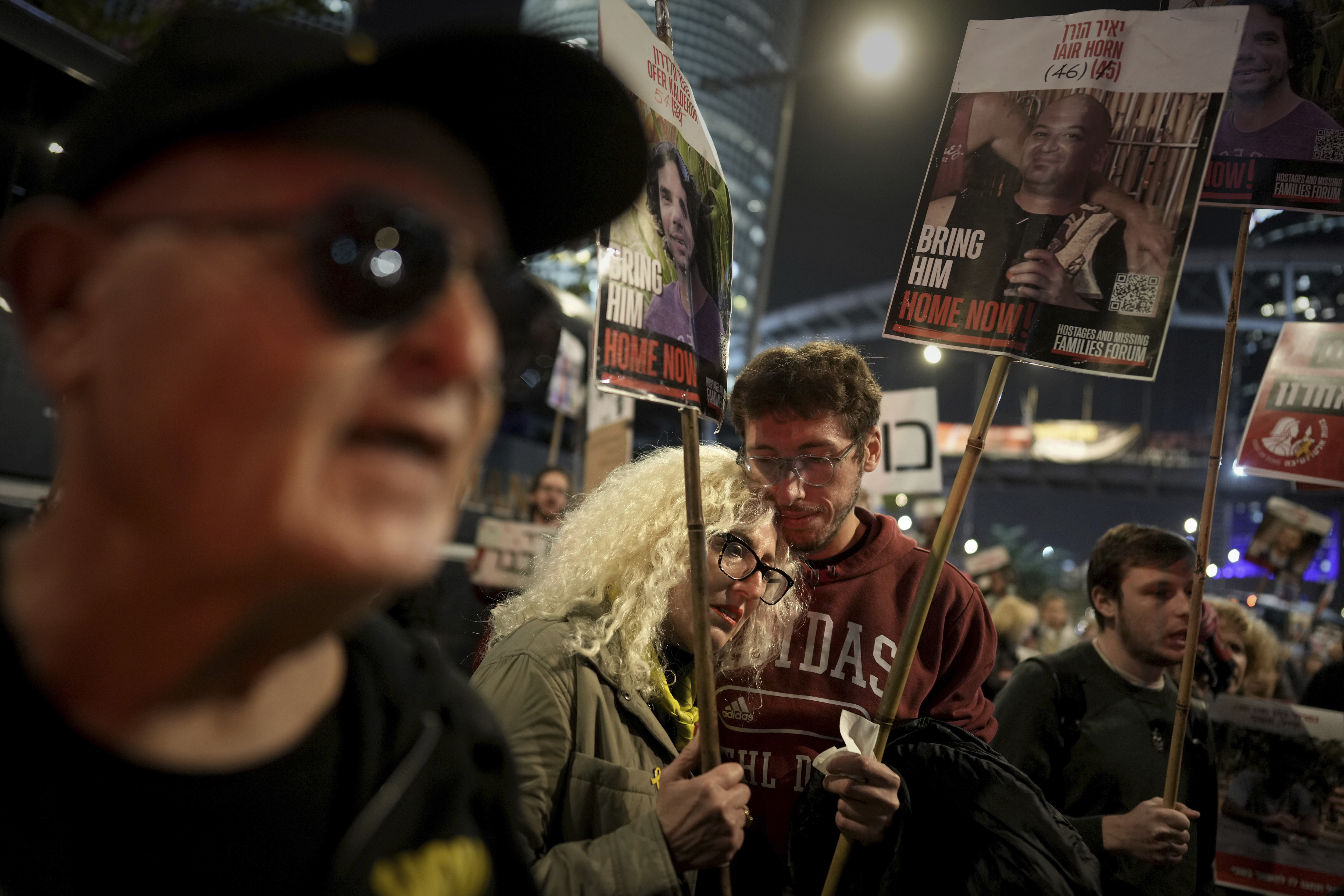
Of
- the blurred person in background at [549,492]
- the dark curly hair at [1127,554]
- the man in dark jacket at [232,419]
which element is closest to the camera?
the man in dark jacket at [232,419]

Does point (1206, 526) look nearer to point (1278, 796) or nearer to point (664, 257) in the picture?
point (664, 257)

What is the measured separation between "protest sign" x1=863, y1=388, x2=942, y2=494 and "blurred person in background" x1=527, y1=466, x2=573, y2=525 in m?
2.27

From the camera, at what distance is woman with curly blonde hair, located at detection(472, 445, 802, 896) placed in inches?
68.6

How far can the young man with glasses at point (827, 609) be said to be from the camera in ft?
7.82

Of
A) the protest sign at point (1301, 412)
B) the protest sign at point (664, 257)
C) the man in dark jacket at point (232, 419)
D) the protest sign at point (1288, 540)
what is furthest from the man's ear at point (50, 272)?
the protest sign at point (1288, 540)

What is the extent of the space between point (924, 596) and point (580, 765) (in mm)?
864

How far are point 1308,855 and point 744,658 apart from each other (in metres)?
2.97

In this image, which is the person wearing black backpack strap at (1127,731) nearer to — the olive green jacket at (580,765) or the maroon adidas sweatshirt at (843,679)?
the maroon adidas sweatshirt at (843,679)

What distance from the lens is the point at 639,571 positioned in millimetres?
2199

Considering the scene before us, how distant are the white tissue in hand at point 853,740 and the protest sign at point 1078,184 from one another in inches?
37.8

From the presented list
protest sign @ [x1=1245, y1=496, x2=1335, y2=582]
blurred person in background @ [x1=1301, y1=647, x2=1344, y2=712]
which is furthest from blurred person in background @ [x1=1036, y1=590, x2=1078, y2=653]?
blurred person in background @ [x1=1301, y1=647, x2=1344, y2=712]

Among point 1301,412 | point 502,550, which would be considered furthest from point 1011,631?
point 502,550

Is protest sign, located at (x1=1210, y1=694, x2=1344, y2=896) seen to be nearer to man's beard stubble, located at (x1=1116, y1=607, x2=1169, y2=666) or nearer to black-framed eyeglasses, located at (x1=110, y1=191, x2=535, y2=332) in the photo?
man's beard stubble, located at (x1=1116, y1=607, x2=1169, y2=666)

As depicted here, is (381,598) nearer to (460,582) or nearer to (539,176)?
(539,176)
